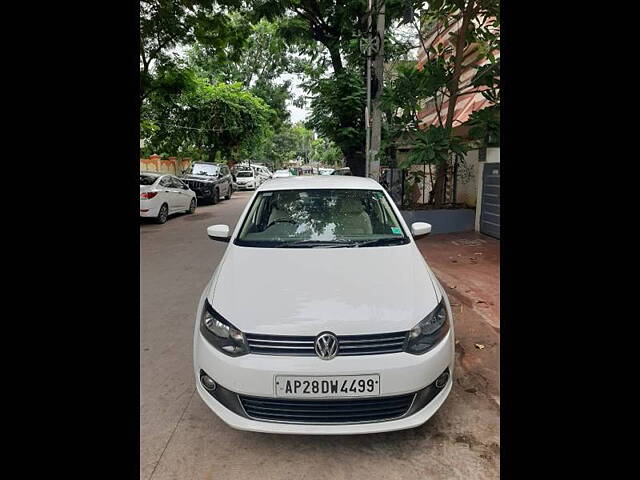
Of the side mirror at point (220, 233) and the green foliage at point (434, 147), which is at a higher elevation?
the green foliage at point (434, 147)

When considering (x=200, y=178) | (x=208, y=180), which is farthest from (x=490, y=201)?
(x=200, y=178)

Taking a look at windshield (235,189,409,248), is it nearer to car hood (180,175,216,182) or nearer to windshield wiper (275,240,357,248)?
windshield wiper (275,240,357,248)

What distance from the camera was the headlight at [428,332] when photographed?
2.30m

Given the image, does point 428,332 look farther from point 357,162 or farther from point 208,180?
point 208,180

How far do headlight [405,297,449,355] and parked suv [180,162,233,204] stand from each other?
49.8 feet

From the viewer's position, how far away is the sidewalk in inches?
193

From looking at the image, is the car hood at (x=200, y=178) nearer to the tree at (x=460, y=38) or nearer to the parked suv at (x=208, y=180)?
the parked suv at (x=208, y=180)

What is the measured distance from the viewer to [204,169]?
1778 centimetres

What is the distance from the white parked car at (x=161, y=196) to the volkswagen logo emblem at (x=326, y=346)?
9.98 meters

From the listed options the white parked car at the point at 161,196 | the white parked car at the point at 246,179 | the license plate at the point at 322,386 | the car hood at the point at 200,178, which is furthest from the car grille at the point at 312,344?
the white parked car at the point at 246,179

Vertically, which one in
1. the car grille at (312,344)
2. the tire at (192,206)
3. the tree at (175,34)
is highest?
the tree at (175,34)

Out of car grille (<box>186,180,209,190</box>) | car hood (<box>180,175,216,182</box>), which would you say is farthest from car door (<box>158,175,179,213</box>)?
car hood (<box>180,175,216,182</box>)
